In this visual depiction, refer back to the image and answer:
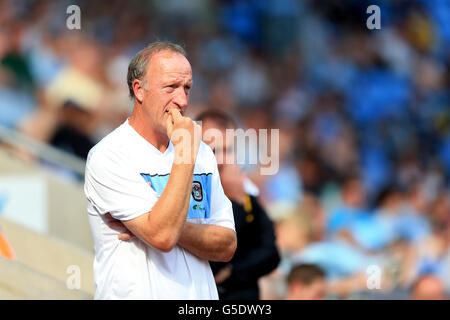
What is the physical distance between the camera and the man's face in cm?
282

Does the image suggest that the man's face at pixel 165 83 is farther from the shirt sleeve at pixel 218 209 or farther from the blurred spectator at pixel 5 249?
the blurred spectator at pixel 5 249

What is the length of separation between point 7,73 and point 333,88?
4118 mm

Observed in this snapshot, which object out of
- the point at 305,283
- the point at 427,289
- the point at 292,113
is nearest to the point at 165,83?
the point at 305,283

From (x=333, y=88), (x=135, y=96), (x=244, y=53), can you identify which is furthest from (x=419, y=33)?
(x=135, y=96)

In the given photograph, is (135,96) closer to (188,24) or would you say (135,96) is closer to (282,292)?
(282,292)

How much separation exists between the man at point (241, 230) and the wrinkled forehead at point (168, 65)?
1.40 meters

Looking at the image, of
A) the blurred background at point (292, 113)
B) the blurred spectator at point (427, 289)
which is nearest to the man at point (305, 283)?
the blurred background at point (292, 113)

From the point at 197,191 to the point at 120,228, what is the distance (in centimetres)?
30

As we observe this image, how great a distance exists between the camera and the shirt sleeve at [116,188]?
8.89 feet

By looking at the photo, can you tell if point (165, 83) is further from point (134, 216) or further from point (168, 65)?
point (134, 216)

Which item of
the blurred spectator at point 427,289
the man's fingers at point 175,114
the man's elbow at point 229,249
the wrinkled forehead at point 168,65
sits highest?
the wrinkled forehead at point 168,65

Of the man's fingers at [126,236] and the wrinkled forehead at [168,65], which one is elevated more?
the wrinkled forehead at [168,65]

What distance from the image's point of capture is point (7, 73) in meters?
7.88

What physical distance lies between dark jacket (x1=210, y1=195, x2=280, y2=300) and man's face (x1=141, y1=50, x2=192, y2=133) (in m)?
1.52
